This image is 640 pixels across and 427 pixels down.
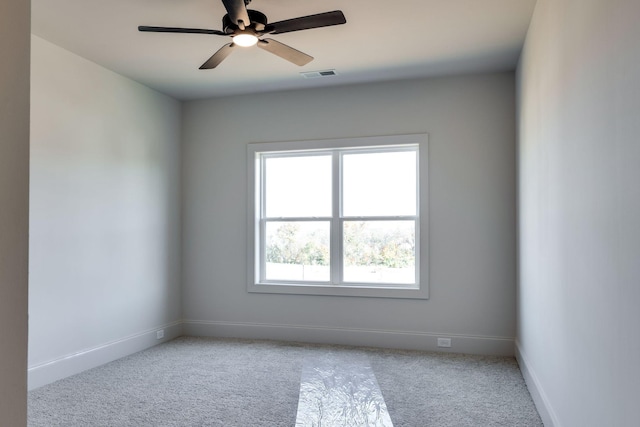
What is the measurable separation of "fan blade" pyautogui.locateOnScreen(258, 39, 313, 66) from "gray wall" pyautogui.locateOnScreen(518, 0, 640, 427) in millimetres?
1621

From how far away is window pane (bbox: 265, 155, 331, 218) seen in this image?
490 cm

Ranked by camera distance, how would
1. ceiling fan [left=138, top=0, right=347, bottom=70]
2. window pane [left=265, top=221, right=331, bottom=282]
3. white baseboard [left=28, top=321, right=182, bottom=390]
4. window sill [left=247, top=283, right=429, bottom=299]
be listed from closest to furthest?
ceiling fan [left=138, top=0, right=347, bottom=70] < white baseboard [left=28, top=321, right=182, bottom=390] < window sill [left=247, top=283, right=429, bottom=299] < window pane [left=265, top=221, right=331, bottom=282]

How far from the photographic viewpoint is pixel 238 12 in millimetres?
2467

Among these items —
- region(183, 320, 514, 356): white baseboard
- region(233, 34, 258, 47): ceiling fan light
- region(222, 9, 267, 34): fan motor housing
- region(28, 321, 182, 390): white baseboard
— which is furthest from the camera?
region(183, 320, 514, 356): white baseboard

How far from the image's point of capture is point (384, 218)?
4699 mm

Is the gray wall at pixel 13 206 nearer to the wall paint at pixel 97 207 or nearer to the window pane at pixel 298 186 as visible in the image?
the wall paint at pixel 97 207

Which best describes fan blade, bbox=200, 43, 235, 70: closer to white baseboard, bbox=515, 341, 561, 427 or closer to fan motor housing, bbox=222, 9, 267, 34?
fan motor housing, bbox=222, 9, 267, 34

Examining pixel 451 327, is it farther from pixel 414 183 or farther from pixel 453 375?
pixel 414 183

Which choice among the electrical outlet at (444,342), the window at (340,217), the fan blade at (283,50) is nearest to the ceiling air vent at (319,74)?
the window at (340,217)

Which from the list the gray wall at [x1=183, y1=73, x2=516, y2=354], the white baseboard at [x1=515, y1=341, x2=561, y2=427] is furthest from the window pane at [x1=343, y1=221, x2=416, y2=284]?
the white baseboard at [x1=515, y1=341, x2=561, y2=427]

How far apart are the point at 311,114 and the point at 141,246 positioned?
7.62 ft

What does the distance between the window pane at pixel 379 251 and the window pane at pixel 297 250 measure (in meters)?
0.26

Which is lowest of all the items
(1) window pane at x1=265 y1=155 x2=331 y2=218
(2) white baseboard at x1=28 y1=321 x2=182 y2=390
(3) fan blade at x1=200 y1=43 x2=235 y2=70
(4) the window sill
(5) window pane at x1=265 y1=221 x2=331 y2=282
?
(2) white baseboard at x1=28 y1=321 x2=182 y2=390

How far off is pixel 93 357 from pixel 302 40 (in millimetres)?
3350
